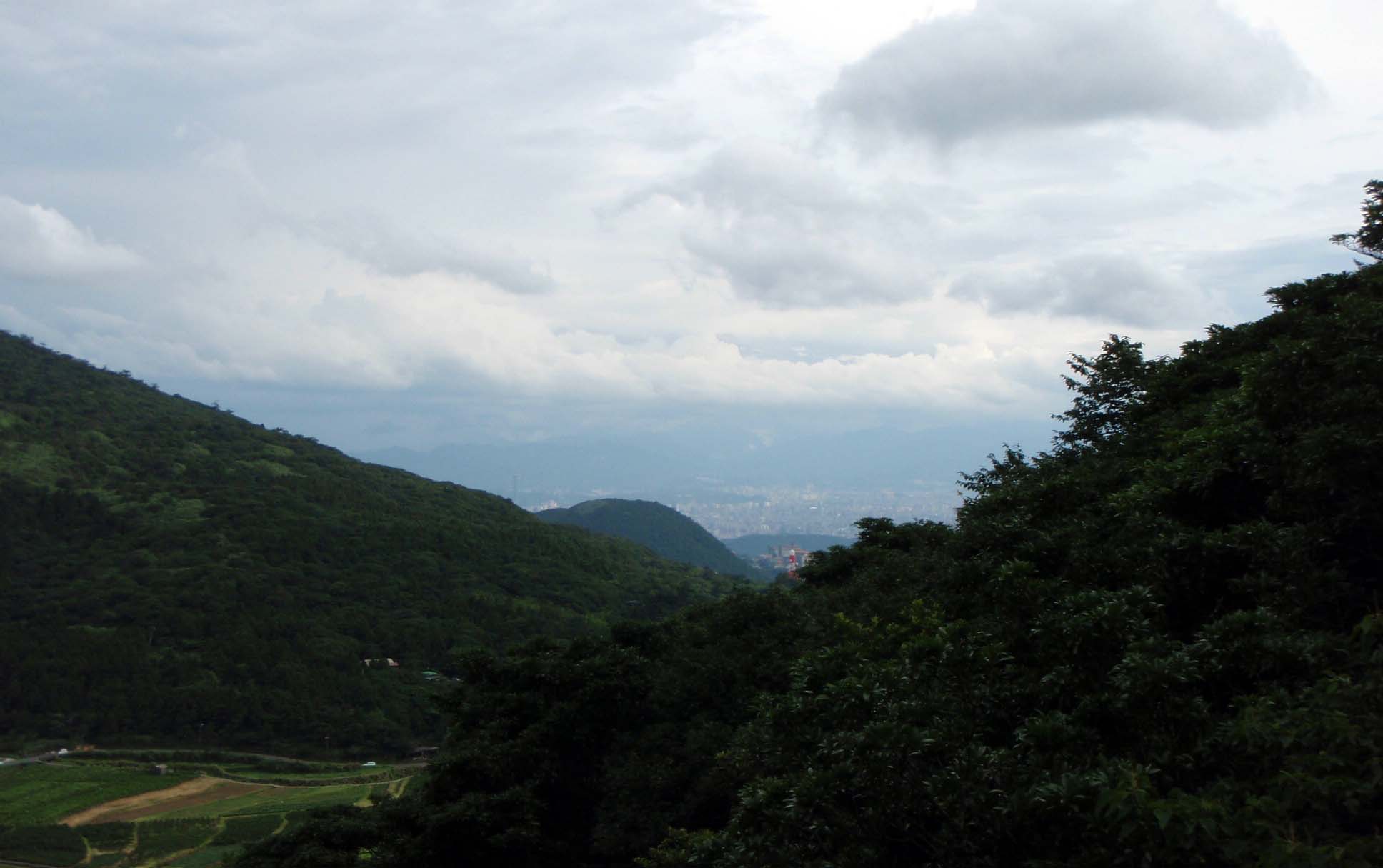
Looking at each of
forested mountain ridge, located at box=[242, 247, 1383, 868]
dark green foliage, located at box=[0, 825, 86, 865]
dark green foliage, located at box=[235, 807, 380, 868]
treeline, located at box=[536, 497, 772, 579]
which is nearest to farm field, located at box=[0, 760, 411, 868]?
dark green foliage, located at box=[0, 825, 86, 865]

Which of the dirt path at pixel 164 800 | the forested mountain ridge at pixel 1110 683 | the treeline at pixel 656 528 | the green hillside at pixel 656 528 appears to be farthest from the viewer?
the green hillside at pixel 656 528

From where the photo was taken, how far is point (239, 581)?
2537 inches

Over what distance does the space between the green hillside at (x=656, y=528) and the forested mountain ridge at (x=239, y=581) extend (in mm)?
45947

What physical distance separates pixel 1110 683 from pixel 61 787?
50306mm

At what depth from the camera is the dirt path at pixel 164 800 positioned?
39.8 m

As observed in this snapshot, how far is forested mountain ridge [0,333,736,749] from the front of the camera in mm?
52844

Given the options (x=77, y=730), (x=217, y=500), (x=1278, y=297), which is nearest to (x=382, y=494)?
(x=217, y=500)

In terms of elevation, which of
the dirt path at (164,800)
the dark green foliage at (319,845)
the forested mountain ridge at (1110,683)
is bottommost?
the dirt path at (164,800)

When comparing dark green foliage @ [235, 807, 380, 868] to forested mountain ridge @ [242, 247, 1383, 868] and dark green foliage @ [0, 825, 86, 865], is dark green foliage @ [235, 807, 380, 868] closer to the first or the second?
forested mountain ridge @ [242, 247, 1383, 868]

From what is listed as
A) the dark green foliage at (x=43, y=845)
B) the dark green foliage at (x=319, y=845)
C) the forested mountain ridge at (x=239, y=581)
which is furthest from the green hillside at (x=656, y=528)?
the dark green foliage at (x=319, y=845)

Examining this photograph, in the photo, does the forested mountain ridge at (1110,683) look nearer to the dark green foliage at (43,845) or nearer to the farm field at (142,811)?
the farm field at (142,811)

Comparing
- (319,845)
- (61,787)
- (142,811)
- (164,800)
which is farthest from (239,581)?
(319,845)

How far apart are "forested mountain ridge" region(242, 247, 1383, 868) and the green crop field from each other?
109ft

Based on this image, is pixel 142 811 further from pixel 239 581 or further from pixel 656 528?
pixel 656 528
